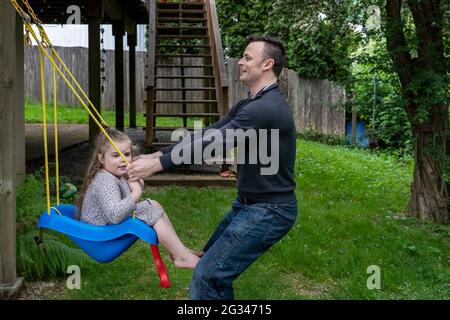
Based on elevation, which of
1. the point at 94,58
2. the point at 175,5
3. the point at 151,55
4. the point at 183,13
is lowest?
the point at 94,58

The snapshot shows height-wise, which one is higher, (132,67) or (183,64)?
(132,67)

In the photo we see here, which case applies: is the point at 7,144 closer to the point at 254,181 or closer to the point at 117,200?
the point at 117,200

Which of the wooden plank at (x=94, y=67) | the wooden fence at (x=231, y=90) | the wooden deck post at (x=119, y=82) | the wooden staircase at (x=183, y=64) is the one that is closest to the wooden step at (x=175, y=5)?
the wooden staircase at (x=183, y=64)

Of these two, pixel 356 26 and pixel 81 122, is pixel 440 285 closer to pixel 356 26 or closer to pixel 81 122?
pixel 356 26

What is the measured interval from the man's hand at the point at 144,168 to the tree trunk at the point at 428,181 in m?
4.61

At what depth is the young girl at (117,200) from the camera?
3586mm

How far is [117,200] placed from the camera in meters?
3.67

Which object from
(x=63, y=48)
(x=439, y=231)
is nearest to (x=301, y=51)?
(x=63, y=48)

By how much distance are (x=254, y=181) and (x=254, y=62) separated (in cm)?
66

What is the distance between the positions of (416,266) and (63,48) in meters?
17.5

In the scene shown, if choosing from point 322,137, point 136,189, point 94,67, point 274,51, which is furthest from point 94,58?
point 322,137
